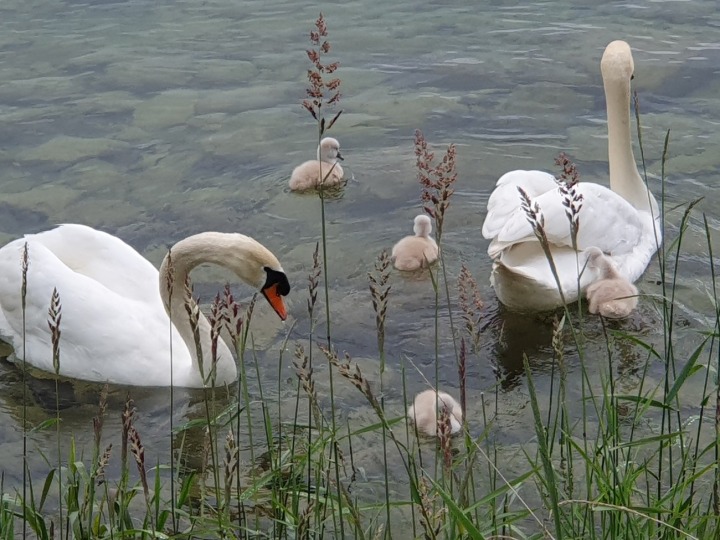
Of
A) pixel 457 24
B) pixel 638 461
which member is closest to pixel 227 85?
pixel 457 24

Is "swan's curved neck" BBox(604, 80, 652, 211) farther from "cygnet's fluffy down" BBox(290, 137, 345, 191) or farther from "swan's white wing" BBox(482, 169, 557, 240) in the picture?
"cygnet's fluffy down" BBox(290, 137, 345, 191)

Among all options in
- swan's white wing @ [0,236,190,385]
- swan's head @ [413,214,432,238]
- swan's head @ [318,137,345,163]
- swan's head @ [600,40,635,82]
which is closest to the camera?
swan's white wing @ [0,236,190,385]

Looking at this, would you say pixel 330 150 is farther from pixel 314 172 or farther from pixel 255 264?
pixel 255 264

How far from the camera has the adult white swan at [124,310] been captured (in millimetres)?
5344

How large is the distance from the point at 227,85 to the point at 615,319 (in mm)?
4713

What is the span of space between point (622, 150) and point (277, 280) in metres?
2.56

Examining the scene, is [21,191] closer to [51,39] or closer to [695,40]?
[51,39]

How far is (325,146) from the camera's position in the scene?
7.38 meters

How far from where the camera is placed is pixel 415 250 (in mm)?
6312

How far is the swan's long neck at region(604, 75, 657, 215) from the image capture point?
679 centimetres

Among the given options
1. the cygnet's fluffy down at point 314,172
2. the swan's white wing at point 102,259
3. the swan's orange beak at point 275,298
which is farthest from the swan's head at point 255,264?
the cygnet's fluffy down at point 314,172

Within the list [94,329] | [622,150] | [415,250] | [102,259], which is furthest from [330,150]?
[94,329]

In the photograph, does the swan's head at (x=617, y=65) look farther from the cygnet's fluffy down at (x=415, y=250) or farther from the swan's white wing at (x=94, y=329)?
the swan's white wing at (x=94, y=329)

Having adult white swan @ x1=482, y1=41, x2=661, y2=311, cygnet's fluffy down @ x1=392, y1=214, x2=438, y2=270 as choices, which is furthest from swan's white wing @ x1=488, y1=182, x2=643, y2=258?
cygnet's fluffy down @ x1=392, y1=214, x2=438, y2=270
